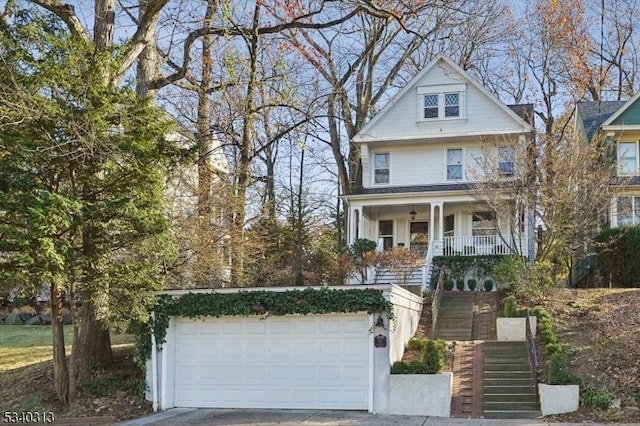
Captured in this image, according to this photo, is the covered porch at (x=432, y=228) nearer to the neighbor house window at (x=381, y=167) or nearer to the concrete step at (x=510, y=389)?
the neighbor house window at (x=381, y=167)

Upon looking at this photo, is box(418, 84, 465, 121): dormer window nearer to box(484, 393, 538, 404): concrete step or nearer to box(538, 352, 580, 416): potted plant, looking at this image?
box(484, 393, 538, 404): concrete step

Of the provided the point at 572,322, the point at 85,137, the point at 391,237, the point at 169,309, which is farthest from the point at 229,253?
the point at 391,237

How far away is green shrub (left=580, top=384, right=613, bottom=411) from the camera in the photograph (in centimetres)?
1237

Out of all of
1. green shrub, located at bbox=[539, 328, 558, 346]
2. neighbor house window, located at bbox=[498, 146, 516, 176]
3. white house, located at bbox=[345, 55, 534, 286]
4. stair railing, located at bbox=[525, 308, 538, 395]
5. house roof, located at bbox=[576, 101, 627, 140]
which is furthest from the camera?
house roof, located at bbox=[576, 101, 627, 140]

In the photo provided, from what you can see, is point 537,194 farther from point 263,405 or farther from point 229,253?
point 263,405

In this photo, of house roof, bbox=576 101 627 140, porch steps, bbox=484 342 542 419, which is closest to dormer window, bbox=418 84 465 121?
house roof, bbox=576 101 627 140

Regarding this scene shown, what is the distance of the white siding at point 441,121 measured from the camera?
86.8 feet

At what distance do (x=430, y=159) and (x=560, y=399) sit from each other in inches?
615

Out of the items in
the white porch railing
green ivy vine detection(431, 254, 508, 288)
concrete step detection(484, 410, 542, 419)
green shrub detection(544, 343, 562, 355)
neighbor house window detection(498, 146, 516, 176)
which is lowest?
concrete step detection(484, 410, 542, 419)

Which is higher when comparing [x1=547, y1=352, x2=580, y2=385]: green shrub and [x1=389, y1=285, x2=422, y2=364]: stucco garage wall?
[x1=389, y1=285, x2=422, y2=364]: stucco garage wall

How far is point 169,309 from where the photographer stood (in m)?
14.7

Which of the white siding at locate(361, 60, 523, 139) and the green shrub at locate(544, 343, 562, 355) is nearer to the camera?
the green shrub at locate(544, 343, 562, 355)

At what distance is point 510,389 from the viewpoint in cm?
1388

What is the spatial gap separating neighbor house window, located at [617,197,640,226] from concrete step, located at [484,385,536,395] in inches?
525
